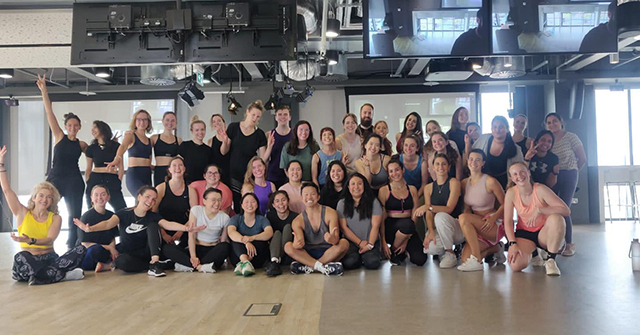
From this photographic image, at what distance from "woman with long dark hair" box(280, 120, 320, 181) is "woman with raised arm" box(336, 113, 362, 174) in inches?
13.2

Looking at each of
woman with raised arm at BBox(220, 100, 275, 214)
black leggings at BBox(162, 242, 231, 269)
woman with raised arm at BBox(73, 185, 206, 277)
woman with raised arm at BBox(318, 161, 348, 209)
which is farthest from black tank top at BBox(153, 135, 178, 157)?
woman with raised arm at BBox(318, 161, 348, 209)

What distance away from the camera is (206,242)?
4.85 metres

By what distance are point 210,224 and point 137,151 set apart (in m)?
1.27

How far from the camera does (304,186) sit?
466cm

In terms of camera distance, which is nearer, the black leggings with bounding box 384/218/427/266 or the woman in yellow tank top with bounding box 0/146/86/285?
the woman in yellow tank top with bounding box 0/146/86/285

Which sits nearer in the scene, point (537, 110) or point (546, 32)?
point (546, 32)

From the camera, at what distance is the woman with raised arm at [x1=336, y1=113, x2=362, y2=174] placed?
5.38 m

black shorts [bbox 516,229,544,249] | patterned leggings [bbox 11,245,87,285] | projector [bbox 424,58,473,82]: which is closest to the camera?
patterned leggings [bbox 11,245,87,285]

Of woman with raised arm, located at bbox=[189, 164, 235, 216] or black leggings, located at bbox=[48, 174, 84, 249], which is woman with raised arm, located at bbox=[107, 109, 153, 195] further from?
woman with raised arm, located at bbox=[189, 164, 235, 216]

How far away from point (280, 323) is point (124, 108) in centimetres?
847

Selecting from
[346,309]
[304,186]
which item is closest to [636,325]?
[346,309]

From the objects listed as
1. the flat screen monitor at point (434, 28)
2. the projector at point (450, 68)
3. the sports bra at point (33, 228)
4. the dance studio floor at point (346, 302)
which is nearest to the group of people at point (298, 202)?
the sports bra at point (33, 228)

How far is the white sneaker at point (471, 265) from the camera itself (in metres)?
4.51

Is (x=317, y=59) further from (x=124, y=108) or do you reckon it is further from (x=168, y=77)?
(x=124, y=108)
